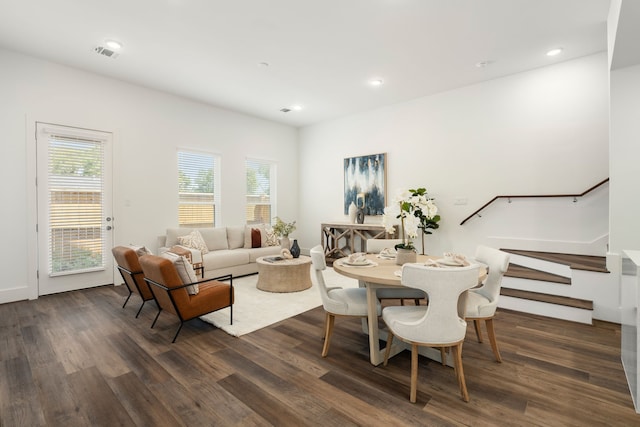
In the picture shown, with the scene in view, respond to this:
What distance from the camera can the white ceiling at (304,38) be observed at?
10.5ft

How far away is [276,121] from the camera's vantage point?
745 cm

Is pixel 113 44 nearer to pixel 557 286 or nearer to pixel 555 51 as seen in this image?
pixel 555 51

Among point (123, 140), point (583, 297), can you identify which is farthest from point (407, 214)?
point (123, 140)

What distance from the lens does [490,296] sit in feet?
8.84

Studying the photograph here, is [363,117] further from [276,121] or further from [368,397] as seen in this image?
[368,397]

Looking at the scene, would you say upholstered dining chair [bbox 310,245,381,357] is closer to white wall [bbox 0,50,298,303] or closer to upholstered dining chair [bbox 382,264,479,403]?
upholstered dining chair [bbox 382,264,479,403]

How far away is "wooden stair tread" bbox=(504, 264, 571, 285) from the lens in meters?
3.78

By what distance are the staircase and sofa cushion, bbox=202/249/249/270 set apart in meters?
4.06

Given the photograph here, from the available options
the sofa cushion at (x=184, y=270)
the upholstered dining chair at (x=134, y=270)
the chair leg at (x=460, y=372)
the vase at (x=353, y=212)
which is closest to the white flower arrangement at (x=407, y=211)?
the chair leg at (x=460, y=372)

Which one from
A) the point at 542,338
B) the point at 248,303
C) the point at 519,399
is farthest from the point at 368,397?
the point at 248,303

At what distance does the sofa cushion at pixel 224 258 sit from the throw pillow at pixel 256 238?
335mm

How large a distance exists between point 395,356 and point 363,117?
522 cm

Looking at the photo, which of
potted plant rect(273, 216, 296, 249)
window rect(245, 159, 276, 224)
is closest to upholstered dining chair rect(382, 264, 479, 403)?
potted plant rect(273, 216, 296, 249)

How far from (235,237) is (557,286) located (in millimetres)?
5125
